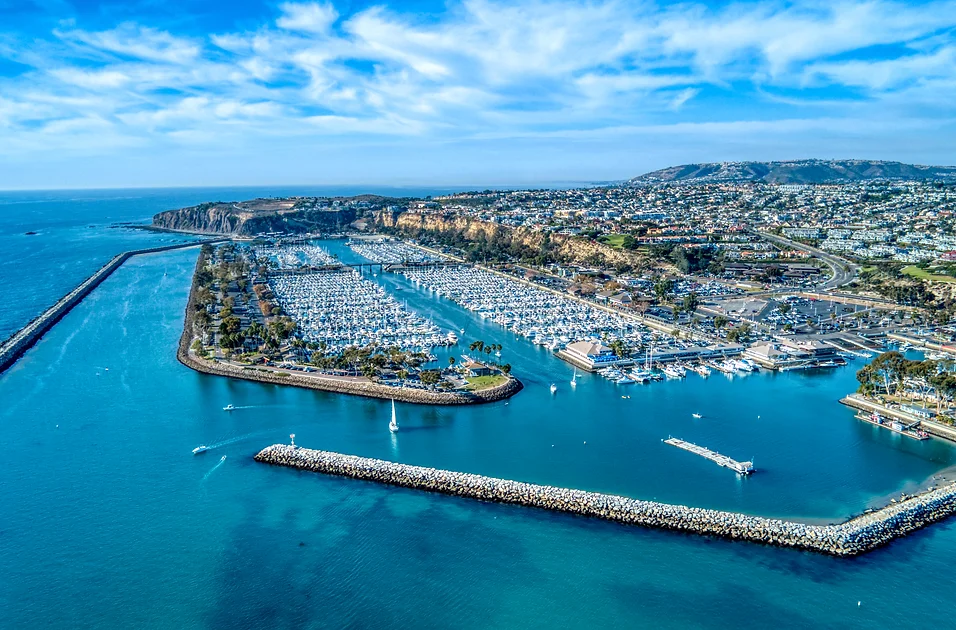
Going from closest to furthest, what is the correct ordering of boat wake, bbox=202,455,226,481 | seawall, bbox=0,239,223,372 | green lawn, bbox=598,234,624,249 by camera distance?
boat wake, bbox=202,455,226,481, seawall, bbox=0,239,223,372, green lawn, bbox=598,234,624,249

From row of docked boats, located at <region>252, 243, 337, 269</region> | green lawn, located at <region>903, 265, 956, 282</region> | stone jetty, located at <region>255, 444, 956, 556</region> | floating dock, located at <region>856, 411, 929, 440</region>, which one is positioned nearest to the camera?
stone jetty, located at <region>255, 444, 956, 556</region>

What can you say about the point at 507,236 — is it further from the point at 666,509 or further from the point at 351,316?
the point at 666,509

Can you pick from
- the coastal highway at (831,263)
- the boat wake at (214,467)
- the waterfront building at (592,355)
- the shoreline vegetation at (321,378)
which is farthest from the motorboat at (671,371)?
the coastal highway at (831,263)

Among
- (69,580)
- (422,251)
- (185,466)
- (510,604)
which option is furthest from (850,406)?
(422,251)

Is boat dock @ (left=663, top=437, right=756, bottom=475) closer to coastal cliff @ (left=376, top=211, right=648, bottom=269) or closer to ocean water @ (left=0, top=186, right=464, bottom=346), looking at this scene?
ocean water @ (left=0, top=186, right=464, bottom=346)

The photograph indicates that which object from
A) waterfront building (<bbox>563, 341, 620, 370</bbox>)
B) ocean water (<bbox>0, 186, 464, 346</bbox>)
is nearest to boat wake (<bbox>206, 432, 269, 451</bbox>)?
waterfront building (<bbox>563, 341, 620, 370</bbox>)

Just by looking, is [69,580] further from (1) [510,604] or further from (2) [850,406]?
(2) [850,406]
